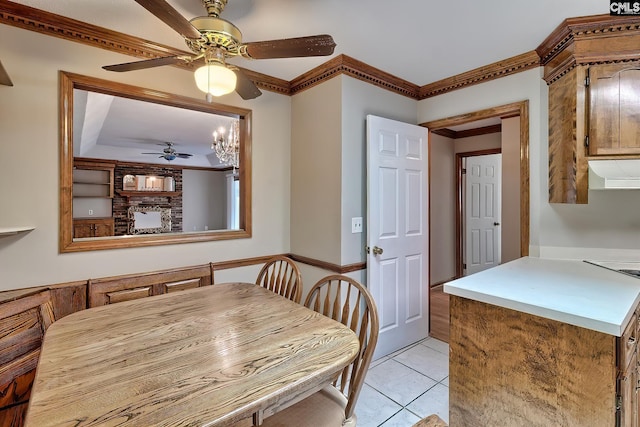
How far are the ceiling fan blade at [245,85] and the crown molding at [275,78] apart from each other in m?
0.40

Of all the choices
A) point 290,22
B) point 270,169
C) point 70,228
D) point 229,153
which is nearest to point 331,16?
point 290,22

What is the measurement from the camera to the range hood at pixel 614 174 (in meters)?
1.62

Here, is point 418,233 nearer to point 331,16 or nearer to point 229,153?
point 331,16

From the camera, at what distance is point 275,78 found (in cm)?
269

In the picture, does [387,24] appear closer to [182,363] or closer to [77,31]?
[77,31]

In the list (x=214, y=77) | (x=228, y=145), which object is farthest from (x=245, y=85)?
(x=228, y=145)

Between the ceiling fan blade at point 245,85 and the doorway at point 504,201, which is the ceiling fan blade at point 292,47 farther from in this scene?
the doorway at point 504,201

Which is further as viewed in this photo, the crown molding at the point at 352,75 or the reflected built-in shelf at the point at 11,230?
the crown molding at the point at 352,75

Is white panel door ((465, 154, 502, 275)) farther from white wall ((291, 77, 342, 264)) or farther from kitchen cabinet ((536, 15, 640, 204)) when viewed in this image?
white wall ((291, 77, 342, 264))

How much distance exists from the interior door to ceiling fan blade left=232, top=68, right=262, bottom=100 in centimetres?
97

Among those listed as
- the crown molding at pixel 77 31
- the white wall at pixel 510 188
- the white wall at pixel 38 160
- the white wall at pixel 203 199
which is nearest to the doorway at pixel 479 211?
the white wall at pixel 510 188

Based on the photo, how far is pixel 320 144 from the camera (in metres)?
2.55

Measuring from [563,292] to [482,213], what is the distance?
3647 mm

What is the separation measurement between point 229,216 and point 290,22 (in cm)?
718
